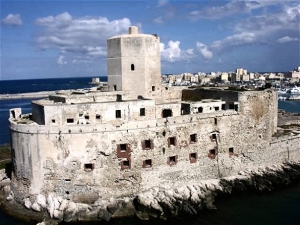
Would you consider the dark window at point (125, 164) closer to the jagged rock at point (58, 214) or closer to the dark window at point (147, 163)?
the dark window at point (147, 163)

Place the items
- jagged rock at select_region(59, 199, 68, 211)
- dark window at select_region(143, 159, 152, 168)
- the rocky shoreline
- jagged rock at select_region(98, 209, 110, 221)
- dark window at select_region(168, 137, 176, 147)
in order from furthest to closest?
dark window at select_region(168, 137, 176, 147), dark window at select_region(143, 159, 152, 168), jagged rock at select_region(59, 199, 68, 211), the rocky shoreline, jagged rock at select_region(98, 209, 110, 221)

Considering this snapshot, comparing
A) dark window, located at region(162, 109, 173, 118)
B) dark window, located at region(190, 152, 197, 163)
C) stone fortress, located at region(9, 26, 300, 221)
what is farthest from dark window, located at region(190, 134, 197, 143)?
dark window, located at region(162, 109, 173, 118)

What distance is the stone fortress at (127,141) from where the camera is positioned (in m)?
28.5

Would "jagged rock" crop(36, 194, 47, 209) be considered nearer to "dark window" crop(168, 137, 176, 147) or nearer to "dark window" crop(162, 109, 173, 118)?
"dark window" crop(168, 137, 176, 147)

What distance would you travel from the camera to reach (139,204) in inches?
1136

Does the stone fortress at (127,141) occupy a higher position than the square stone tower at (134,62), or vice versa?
the square stone tower at (134,62)

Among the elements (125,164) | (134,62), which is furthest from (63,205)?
(134,62)

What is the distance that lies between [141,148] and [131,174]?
2.29m

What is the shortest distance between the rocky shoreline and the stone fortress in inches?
4.2

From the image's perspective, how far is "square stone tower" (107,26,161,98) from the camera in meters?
34.7

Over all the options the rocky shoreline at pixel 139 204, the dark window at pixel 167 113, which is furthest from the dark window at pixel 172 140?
the rocky shoreline at pixel 139 204

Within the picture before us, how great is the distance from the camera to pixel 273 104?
37.0 meters

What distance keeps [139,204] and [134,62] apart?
13734mm

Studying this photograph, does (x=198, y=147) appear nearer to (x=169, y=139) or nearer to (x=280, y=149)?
(x=169, y=139)
